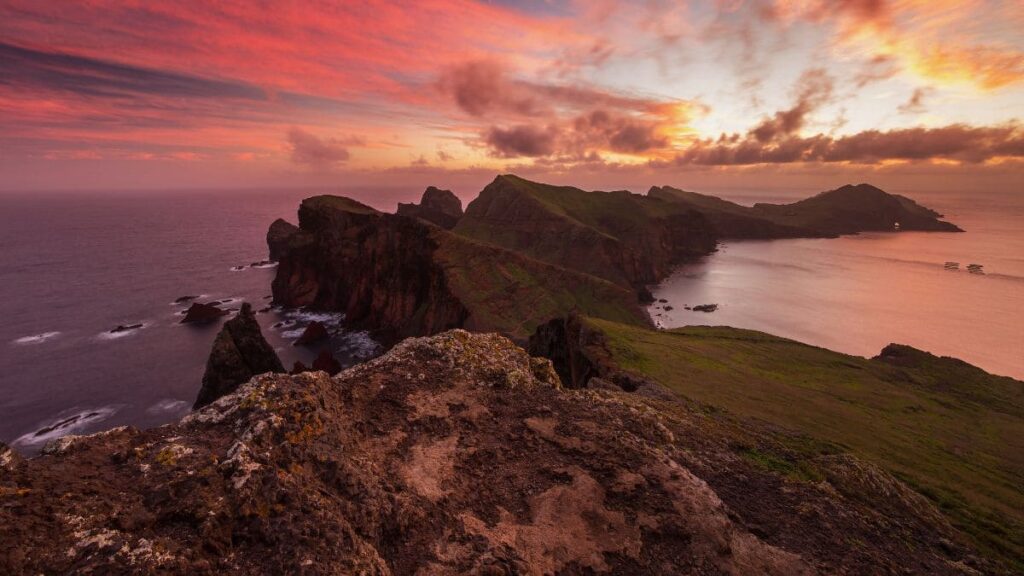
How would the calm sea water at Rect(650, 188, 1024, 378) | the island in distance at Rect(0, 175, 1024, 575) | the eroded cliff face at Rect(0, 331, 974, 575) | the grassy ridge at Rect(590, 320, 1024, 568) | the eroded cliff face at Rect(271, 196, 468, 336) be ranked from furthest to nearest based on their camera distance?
the calm sea water at Rect(650, 188, 1024, 378) → the eroded cliff face at Rect(271, 196, 468, 336) → the grassy ridge at Rect(590, 320, 1024, 568) → the island in distance at Rect(0, 175, 1024, 575) → the eroded cliff face at Rect(0, 331, 974, 575)

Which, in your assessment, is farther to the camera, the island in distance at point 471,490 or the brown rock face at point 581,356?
the brown rock face at point 581,356

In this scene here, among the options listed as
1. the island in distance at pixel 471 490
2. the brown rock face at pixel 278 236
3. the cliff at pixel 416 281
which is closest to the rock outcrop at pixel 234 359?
the cliff at pixel 416 281

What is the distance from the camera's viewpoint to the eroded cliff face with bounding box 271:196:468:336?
91.4m

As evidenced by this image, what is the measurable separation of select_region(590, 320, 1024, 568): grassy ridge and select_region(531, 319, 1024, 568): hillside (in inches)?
7.0

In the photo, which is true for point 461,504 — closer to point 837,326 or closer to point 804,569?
point 804,569

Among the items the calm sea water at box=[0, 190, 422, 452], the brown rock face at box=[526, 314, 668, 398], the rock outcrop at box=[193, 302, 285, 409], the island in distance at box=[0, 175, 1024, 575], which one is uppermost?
the island in distance at box=[0, 175, 1024, 575]

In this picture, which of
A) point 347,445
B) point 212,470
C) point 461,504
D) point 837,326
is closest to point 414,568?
point 461,504

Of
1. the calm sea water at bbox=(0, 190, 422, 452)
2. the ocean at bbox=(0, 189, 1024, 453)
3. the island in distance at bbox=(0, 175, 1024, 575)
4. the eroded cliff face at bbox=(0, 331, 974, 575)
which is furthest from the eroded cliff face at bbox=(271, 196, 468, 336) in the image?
the eroded cliff face at bbox=(0, 331, 974, 575)

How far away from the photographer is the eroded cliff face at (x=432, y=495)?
8.66 m

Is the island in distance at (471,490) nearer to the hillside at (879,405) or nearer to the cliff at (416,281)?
the hillside at (879,405)

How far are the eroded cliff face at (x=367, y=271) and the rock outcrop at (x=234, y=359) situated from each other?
32206 mm

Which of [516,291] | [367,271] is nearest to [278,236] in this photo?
[367,271]

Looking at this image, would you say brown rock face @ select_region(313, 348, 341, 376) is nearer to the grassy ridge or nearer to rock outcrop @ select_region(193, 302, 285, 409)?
rock outcrop @ select_region(193, 302, 285, 409)

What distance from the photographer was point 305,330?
92062 millimetres
